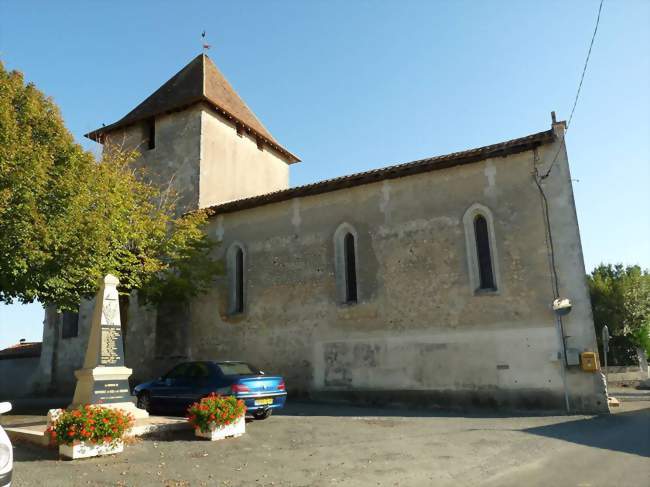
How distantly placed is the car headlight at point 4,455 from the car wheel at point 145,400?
7952 mm

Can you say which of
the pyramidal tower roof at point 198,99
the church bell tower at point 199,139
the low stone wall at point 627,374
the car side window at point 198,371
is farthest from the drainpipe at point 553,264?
the low stone wall at point 627,374

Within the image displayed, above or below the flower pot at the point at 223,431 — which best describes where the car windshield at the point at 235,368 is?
above

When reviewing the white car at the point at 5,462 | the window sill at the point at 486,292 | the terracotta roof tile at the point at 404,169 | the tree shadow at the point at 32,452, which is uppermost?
the terracotta roof tile at the point at 404,169

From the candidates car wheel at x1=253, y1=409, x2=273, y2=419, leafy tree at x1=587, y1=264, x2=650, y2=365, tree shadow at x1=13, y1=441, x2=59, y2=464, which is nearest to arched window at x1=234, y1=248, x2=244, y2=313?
car wheel at x1=253, y1=409, x2=273, y2=419

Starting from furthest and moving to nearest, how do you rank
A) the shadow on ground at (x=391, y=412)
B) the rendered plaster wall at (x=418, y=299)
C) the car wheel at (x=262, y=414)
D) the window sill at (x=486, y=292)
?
the window sill at (x=486, y=292)
the rendered plaster wall at (x=418, y=299)
the shadow on ground at (x=391, y=412)
the car wheel at (x=262, y=414)

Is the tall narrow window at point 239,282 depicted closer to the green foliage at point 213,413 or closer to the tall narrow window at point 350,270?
the tall narrow window at point 350,270

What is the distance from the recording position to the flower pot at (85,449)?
24.4 feet

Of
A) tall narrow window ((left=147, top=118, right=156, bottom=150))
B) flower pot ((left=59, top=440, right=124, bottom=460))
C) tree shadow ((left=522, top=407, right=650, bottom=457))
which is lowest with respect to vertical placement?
tree shadow ((left=522, top=407, right=650, bottom=457))

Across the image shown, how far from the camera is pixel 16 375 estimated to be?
24.8 metres

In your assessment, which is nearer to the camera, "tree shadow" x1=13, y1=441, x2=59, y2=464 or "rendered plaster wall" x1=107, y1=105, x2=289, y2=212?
"tree shadow" x1=13, y1=441, x2=59, y2=464

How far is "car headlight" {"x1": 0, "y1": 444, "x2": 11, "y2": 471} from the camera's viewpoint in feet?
14.4

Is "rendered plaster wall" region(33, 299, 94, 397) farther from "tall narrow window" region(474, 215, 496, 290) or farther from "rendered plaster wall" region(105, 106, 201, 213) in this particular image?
"tall narrow window" region(474, 215, 496, 290)

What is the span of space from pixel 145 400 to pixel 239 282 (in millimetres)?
6746

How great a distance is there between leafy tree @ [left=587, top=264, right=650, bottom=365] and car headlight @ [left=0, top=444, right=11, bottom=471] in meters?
38.6
